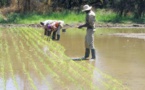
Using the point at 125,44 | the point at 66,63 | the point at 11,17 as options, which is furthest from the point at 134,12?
the point at 66,63

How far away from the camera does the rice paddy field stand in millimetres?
6938

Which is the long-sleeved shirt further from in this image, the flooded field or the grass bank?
the grass bank

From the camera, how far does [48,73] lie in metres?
8.13

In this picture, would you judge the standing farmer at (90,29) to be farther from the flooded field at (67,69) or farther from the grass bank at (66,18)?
the grass bank at (66,18)

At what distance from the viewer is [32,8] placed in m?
31.0

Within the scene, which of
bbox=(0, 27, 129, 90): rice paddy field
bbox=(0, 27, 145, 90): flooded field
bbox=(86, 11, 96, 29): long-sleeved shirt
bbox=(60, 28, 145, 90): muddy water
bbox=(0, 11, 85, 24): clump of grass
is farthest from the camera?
bbox=(0, 11, 85, 24): clump of grass

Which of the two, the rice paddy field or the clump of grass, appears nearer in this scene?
the rice paddy field

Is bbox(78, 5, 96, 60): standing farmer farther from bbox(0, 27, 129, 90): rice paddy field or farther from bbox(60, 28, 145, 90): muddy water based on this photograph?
bbox(0, 27, 129, 90): rice paddy field

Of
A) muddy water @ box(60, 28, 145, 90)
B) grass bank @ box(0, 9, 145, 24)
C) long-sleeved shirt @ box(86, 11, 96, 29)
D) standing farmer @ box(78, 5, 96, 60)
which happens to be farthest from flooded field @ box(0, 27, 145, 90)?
grass bank @ box(0, 9, 145, 24)

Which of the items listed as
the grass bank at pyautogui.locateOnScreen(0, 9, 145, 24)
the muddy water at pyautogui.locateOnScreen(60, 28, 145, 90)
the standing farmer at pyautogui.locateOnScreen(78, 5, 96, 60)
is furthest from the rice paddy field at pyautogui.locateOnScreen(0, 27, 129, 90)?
the grass bank at pyautogui.locateOnScreen(0, 9, 145, 24)

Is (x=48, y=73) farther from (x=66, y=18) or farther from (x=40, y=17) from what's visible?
(x=66, y=18)

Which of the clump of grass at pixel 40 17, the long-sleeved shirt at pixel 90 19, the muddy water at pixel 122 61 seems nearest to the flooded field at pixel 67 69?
the muddy water at pixel 122 61

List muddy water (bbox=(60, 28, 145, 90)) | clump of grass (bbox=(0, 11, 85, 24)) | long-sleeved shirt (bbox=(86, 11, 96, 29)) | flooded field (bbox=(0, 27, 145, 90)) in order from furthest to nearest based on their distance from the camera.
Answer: clump of grass (bbox=(0, 11, 85, 24)), long-sleeved shirt (bbox=(86, 11, 96, 29)), muddy water (bbox=(60, 28, 145, 90)), flooded field (bbox=(0, 27, 145, 90))

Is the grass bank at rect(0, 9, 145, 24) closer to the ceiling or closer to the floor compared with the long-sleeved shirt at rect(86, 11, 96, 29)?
closer to the floor
